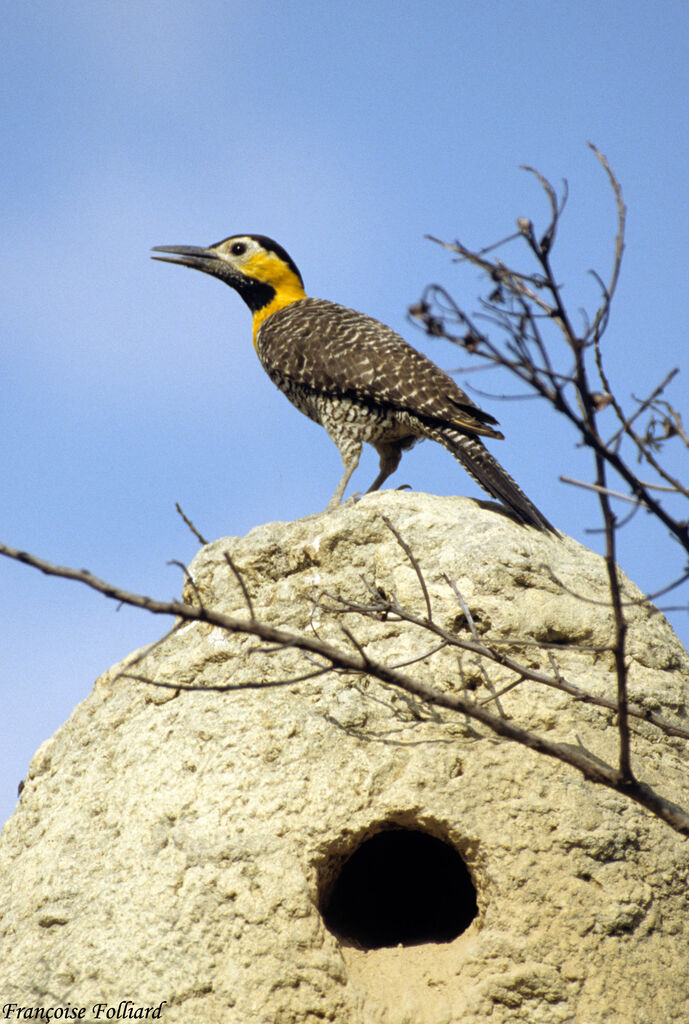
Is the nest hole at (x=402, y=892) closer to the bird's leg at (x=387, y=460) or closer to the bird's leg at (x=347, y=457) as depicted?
the bird's leg at (x=347, y=457)

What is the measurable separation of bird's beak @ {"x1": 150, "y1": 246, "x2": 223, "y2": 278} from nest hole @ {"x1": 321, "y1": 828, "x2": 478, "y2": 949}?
5.00 meters

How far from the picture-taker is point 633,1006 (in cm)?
365

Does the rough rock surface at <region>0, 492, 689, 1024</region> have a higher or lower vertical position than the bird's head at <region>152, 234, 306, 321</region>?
lower

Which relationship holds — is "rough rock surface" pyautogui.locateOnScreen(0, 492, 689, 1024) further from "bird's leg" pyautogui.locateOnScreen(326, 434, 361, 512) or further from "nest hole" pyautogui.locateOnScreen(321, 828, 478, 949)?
"bird's leg" pyautogui.locateOnScreen(326, 434, 361, 512)

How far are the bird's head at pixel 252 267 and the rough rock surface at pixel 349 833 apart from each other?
418 centimetres

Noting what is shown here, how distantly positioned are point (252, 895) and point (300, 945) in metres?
0.25

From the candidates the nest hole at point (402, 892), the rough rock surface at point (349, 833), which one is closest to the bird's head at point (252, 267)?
the rough rock surface at point (349, 833)

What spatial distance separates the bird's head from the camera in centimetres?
812

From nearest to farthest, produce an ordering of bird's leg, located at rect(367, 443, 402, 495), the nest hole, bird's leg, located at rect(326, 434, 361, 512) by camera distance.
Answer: the nest hole < bird's leg, located at rect(326, 434, 361, 512) < bird's leg, located at rect(367, 443, 402, 495)

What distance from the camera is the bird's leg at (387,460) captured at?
6.82 metres

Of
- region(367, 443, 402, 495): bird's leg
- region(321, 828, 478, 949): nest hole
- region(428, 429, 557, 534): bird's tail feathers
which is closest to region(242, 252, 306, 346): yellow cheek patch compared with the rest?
region(367, 443, 402, 495): bird's leg

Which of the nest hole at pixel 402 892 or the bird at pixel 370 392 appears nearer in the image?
the nest hole at pixel 402 892

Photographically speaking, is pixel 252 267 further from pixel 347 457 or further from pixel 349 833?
pixel 349 833

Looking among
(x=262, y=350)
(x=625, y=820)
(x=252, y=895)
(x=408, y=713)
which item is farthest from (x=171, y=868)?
(x=262, y=350)
